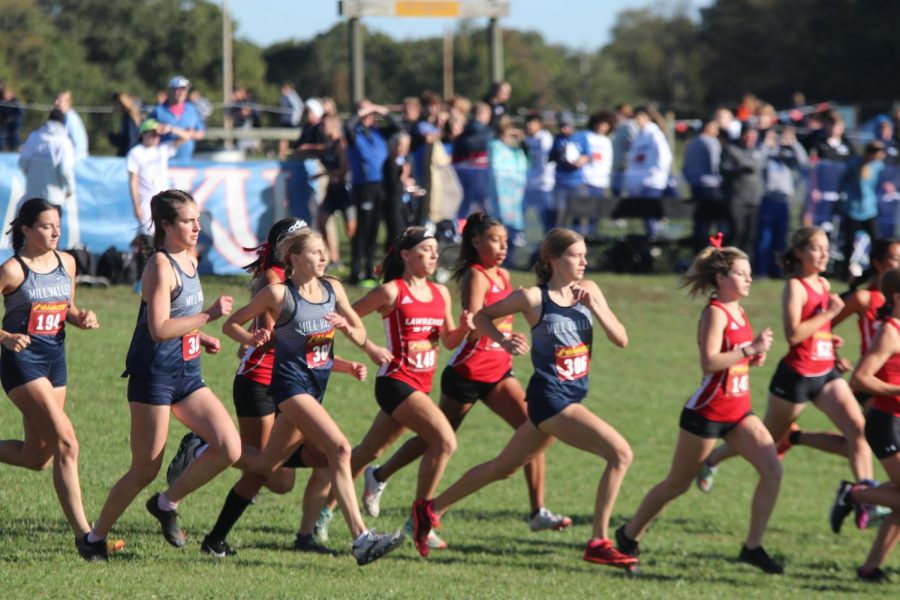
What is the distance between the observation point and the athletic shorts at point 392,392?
874 cm

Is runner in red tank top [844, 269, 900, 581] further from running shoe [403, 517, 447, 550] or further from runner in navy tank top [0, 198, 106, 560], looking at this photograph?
runner in navy tank top [0, 198, 106, 560]

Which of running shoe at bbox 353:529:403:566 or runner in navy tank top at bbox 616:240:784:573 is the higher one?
runner in navy tank top at bbox 616:240:784:573

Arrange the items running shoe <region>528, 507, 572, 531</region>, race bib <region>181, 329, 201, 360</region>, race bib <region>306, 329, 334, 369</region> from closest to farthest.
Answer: race bib <region>181, 329, 201, 360</region> < race bib <region>306, 329, 334, 369</region> < running shoe <region>528, 507, 572, 531</region>

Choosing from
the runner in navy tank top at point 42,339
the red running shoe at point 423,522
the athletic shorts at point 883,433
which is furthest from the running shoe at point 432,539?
the athletic shorts at point 883,433

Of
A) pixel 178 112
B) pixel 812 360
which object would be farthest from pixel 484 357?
pixel 178 112

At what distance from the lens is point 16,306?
25.7 ft

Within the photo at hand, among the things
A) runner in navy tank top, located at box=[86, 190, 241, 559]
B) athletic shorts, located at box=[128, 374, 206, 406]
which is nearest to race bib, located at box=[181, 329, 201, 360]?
runner in navy tank top, located at box=[86, 190, 241, 559]

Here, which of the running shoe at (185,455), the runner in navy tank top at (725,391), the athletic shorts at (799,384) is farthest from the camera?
the athletic shorts at (799,384)

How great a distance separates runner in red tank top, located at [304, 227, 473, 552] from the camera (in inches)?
345

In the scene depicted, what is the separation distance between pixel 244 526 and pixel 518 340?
92.4 inches

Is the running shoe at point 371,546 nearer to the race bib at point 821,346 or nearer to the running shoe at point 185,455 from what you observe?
the running shoe at point 185,455

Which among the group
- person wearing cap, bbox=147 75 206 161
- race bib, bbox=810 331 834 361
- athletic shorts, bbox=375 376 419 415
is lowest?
athletic shorts, bbox=375 376 419 415

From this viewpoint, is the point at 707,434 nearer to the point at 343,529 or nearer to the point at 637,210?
the point at 343,529

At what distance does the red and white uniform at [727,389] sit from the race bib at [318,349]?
2291mm
